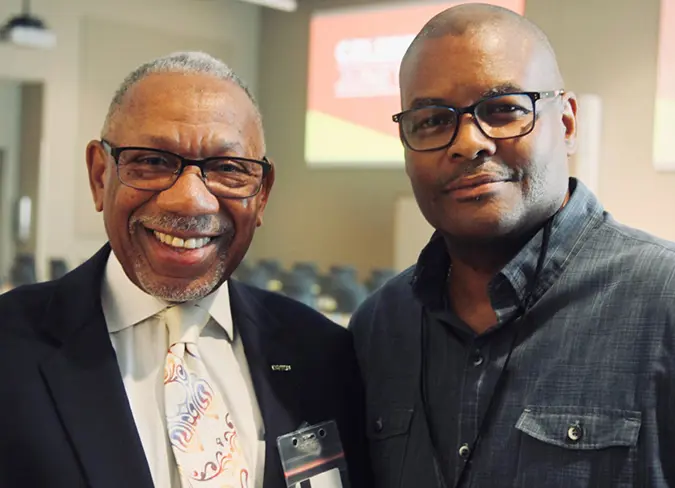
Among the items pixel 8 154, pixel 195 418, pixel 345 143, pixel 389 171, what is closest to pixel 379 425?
pixel 195 418

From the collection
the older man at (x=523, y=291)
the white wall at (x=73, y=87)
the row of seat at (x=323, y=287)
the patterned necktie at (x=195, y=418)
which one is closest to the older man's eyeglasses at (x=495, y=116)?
the older man at (x=523, y=291)

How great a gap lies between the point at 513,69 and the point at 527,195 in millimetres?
231

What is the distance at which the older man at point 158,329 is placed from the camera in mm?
1369

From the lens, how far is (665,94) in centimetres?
679

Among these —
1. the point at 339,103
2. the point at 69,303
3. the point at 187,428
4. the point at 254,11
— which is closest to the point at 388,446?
the point at 187,428

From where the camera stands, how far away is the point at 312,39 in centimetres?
1031

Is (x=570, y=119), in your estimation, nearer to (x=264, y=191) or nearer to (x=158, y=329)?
(x=264, y=191)

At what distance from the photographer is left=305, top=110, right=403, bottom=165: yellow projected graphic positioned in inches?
386

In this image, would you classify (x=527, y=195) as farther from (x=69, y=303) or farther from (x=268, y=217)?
(x=268, y=217)

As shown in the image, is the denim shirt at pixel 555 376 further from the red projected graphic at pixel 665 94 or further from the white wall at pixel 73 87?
the white wall at pixel 73 87

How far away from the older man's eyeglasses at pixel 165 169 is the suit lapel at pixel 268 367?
30cm

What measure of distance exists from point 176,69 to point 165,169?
0.20m

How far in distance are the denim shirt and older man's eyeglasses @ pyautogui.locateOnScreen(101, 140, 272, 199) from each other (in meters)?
0.45

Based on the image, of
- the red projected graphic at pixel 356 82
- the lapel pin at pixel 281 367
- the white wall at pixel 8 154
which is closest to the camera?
the lapel pin at pixel 281 367
